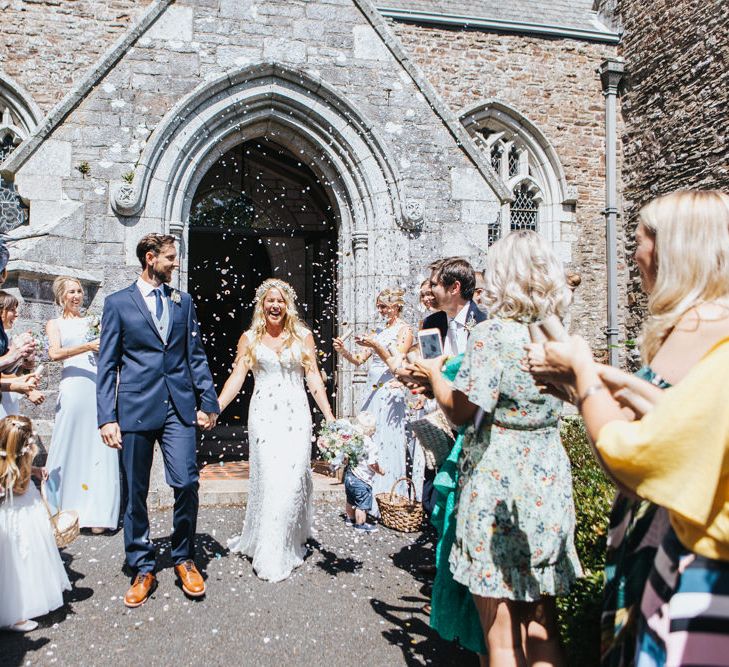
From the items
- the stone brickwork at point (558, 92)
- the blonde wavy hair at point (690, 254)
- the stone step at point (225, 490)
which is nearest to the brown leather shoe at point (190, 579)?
the stone step at point (225, 490)

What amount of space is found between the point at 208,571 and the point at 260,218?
27.7ft

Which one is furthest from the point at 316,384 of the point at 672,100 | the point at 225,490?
the point at 672,100

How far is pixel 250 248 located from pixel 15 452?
11.0 meters

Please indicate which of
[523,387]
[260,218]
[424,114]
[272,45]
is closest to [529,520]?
[523,387]

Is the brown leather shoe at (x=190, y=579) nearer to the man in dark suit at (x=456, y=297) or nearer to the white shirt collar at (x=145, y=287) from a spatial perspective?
the white shirt collar at (x=145, y=287)

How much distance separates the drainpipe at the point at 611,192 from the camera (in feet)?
37.3

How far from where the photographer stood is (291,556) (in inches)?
182

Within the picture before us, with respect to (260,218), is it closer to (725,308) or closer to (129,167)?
(129,167)

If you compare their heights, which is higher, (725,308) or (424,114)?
(424,114)

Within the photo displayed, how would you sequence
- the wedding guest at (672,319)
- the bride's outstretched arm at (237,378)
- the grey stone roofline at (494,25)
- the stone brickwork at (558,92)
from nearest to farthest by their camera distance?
the wedding guest at (672,319)
the bride's outstretched arm at (237,378)
the grey stone roofline at (494,25)
the stone brickwork at (558,92)

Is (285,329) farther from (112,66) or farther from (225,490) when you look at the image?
(112,66)

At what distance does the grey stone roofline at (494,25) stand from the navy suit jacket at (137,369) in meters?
8.22

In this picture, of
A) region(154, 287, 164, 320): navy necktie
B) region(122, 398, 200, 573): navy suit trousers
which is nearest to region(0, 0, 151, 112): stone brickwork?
region(154, 287, 164, 320): navy necktie

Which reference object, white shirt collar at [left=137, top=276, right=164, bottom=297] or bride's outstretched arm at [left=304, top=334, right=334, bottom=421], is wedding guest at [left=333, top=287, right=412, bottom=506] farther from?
white shirt collar at [left=137, top=276, right=164, bottom=297]
